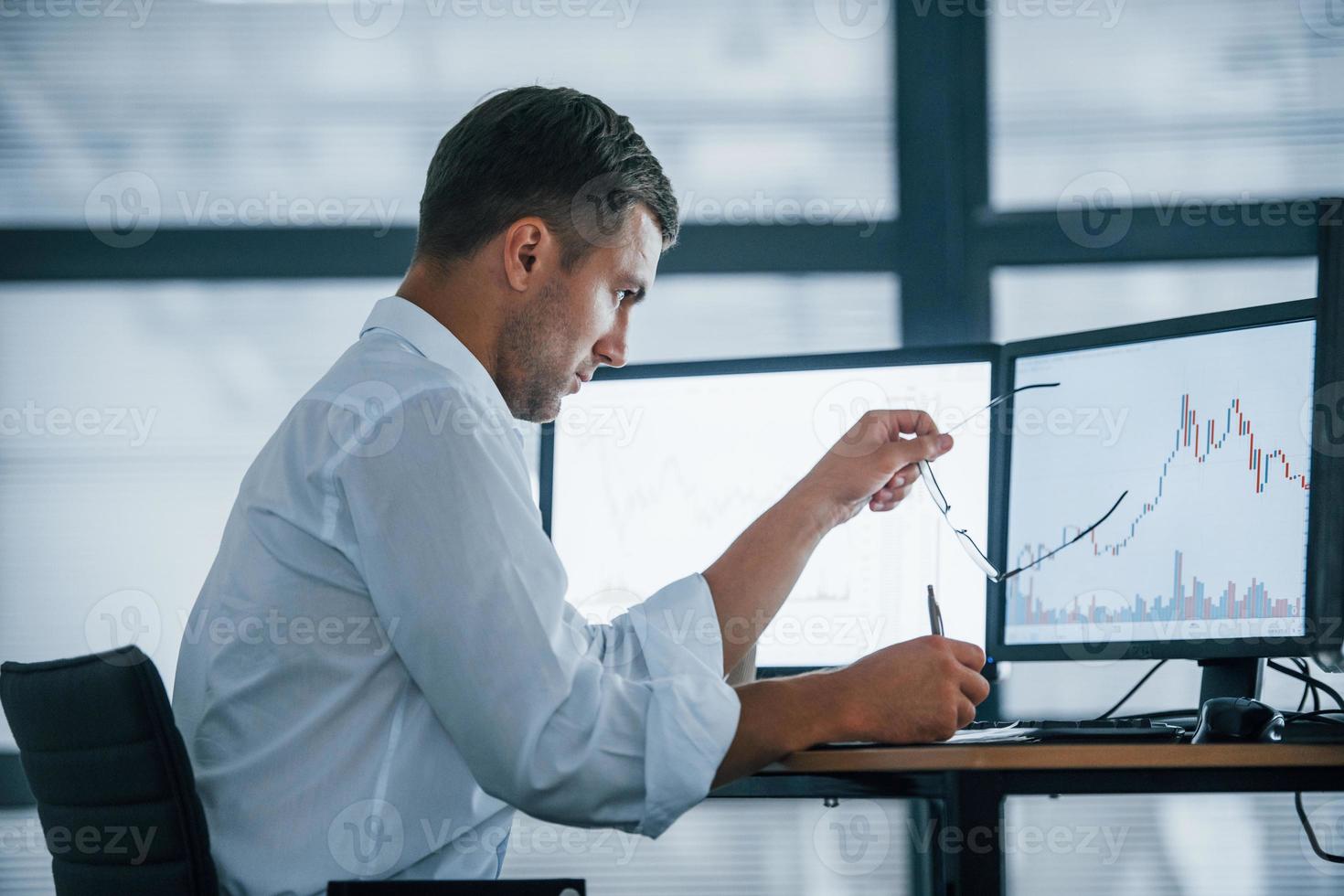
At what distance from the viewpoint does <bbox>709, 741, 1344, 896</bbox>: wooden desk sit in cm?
91

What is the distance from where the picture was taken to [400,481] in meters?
0.83

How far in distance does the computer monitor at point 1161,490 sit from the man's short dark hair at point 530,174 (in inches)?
23.8

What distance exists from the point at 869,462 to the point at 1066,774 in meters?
0.40

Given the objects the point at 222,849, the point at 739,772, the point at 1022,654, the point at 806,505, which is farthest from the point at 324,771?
the point at 1022,654

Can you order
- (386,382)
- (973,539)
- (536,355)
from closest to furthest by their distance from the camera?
1. (386,382)
2. (536,355)
3. (973,539)

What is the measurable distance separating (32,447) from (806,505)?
5.59 feet

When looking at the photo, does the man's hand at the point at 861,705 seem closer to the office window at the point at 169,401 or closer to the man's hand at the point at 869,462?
the man's hand at the point at 869,462

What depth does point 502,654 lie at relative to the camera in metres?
0.80

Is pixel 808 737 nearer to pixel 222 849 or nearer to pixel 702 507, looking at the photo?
pixel 222 849

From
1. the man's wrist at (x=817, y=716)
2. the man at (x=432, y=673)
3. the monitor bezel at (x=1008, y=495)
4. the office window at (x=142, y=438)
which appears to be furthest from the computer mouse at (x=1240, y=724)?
the office window at (x=142, y=438)

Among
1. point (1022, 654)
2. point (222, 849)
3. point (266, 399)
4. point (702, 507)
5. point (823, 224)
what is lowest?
point (222, 849)

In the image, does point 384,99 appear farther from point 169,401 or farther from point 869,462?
point 869,462

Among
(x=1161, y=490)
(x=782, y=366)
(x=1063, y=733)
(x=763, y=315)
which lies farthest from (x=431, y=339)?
(x=763, y=315)

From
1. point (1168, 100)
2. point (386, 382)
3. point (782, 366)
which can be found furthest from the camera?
point (1168, 100)
